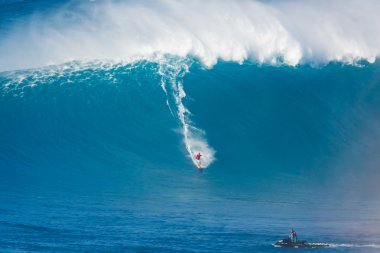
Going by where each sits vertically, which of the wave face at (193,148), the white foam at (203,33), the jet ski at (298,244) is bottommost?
the jet ski at (298,244)

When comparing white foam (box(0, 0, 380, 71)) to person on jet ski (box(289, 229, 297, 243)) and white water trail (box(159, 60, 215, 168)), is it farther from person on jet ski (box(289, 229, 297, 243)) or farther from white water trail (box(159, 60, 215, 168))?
person on jet ski (box(289, 229, 297, 243))

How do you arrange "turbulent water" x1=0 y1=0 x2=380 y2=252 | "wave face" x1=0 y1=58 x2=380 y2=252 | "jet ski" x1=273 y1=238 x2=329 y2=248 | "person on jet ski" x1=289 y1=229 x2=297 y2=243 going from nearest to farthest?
"jet ski" x1=273 y1=238 x2=329 y2=248
"person on jet ski" x1=289 y1=229 x2=297 y2=243
"turbulent water" x1=0 y1=0 x2=380 y2=252
"wave face" x1=0 y1=58 x2=380 y2=252

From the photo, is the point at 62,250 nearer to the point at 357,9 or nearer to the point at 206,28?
the point at 206,28

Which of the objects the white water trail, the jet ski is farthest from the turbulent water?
the jet ski

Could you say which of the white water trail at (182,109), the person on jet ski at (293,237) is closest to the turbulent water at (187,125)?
the white water trail at (182,109)

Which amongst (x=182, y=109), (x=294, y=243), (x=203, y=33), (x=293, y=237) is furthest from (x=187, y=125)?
(x=294, y=243)

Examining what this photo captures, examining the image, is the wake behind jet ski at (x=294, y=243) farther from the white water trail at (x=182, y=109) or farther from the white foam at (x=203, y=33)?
the white foam at (x=203, y=33)

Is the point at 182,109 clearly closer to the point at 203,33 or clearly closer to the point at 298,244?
the point at 203,33
